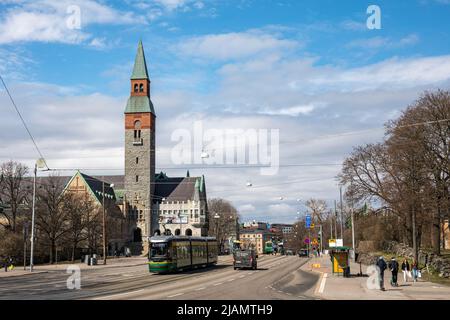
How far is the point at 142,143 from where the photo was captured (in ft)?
399

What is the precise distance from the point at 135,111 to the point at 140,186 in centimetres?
1708

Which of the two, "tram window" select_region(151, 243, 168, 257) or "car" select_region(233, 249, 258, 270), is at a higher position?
"tram window" select_region(151, 243, 168, 257)

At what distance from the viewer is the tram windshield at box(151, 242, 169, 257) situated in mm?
42969

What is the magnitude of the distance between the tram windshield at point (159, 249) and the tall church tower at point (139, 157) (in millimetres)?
78197

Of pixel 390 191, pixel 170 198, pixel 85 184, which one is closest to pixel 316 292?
pixel 390 191

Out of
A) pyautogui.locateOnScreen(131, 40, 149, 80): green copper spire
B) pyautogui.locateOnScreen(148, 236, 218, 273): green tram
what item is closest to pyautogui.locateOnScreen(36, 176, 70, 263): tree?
pyautogui.locateOnScreen(148, 236, 218, 273): green tram

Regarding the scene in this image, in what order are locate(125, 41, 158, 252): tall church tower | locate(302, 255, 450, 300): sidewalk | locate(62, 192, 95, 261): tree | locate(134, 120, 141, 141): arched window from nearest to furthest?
locate(302, 255, 450, 300): sidewalk → locate(62, 192, 95, 261): tree → locate(125, 41, 158, 252): tall church tower → locate(134, 120, 141, 141): arched window

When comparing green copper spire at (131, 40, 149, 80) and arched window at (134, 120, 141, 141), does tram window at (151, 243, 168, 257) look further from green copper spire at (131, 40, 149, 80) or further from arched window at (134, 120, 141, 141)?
green copper spire at (131, 40, 149, 80)

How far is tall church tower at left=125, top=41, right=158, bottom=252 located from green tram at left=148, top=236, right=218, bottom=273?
70769mm

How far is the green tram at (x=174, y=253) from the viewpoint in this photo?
43.2 metres

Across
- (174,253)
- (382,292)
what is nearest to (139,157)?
(174,253)

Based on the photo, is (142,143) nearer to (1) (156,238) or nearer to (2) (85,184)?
(2) (85,184)

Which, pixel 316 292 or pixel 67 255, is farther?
pixel 67 255

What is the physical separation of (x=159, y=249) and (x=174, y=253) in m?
1.69
